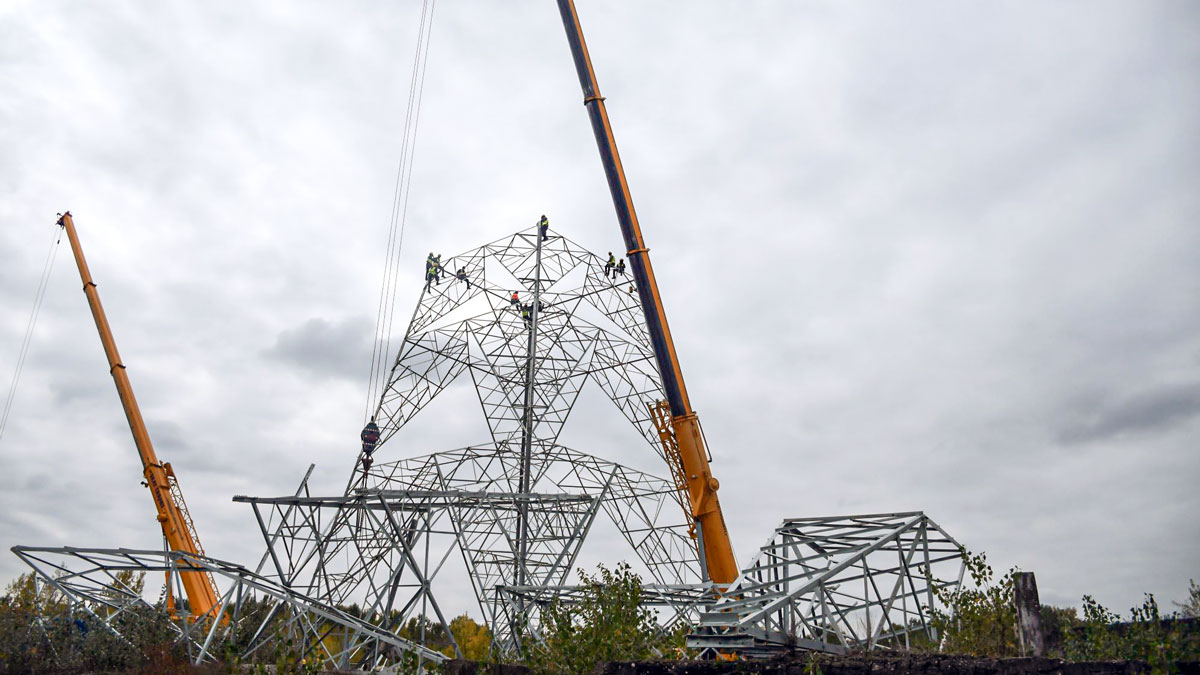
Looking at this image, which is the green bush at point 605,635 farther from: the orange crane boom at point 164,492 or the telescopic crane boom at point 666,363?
the orange crane boom at point 164,492

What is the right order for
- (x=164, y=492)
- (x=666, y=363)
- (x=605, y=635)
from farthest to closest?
(x=164, y=492)
(x=666, y=363)
(x=605, y=635)

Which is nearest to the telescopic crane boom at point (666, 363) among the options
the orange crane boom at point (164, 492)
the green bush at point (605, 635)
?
the green bush at point (605, 635)

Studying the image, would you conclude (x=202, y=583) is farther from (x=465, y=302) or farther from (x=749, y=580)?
(x=749, y=580)

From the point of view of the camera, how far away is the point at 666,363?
25.8 meters

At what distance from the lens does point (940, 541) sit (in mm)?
19031

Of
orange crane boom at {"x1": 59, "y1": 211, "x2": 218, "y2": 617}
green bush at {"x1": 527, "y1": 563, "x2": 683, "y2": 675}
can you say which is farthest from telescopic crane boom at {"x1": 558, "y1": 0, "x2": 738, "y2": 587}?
orange crane boom at {"x1": 59, "y1": 211, "x2": 218, "y2": 617}

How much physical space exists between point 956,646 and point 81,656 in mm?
18222

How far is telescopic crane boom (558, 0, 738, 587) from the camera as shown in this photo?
2458cm

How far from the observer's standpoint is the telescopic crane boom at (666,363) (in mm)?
24578

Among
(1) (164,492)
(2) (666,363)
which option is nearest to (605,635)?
(2) (666,363)

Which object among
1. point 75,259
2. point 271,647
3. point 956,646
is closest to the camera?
point 956,646

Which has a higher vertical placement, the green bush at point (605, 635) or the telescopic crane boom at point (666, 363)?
the telescopic crane boom at point (666, 363)

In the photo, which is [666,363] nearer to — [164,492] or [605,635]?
[605,635]

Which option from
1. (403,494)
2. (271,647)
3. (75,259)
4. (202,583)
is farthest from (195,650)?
(75,259)
